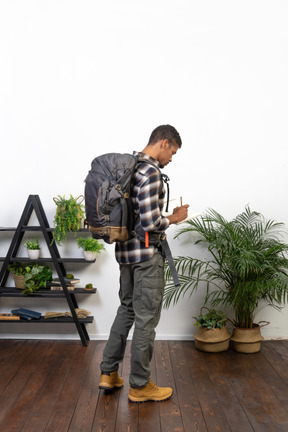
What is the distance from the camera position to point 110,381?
2879 mm

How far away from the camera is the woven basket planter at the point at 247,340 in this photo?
365cm

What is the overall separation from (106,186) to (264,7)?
7.43 feet

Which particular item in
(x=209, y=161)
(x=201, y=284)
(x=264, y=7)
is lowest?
(x=201, y=284)

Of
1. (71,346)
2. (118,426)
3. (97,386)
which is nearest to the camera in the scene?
(118,426)

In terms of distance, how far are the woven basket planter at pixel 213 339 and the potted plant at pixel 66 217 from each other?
119 cm

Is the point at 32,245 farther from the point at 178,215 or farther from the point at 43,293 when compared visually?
the point at 178,215

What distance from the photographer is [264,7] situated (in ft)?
12.7

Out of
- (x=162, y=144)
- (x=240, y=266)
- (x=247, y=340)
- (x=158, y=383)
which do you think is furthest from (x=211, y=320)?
(x=162, y=144)

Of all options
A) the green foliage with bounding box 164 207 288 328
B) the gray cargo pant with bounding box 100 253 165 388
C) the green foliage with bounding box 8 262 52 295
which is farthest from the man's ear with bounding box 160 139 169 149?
the green foliage with bounding box 8 262 52 295

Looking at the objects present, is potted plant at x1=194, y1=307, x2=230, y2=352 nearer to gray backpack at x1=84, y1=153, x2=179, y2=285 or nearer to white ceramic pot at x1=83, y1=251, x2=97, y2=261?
white ceramic pot at x1=83, y1=251, x2=97, y2=261

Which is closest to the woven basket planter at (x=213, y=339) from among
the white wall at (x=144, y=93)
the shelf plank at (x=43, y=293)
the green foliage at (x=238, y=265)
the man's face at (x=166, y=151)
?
the green foliage at (x=238, y=265)

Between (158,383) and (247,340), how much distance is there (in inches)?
35.4

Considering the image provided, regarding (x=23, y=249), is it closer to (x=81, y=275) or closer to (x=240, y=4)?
(x=81, y=275)

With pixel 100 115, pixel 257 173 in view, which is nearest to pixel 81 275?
pixel 100 115
